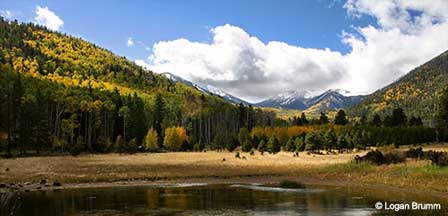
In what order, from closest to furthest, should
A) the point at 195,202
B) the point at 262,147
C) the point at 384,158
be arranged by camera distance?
the point at 195,202 → the point at 384,158 → the point at 262,147

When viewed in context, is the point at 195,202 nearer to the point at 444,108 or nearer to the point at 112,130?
the point at 444,108

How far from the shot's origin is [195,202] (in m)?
27.1

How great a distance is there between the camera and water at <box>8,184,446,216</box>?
75.5 feet

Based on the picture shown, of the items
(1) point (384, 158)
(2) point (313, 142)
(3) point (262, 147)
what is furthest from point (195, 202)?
(2) point (313, 142)

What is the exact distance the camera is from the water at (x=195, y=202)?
23016 mm

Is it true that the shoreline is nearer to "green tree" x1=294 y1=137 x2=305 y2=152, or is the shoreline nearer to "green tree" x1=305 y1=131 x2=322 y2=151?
"green tree" x1=305 y1=131 x2=322 y2=151

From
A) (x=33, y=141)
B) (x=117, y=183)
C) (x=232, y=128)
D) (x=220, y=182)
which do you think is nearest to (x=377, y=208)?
(x=220, y=182)

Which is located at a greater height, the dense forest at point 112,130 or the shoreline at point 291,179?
the dense forest at point 112,130

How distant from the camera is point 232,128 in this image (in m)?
184

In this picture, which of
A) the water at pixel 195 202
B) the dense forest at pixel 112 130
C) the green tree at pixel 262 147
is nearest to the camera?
the water at pixel 195 202

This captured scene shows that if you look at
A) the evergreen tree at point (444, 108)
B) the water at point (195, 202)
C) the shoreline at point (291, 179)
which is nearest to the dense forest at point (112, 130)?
the evergreen tree at point (444, 108)

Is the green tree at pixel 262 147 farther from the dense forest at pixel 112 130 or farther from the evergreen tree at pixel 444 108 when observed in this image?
the evergreen tree at pixel 444 108

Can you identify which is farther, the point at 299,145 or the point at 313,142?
the point at 299,145

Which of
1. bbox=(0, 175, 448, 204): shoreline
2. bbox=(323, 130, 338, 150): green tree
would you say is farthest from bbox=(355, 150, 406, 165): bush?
bbox=(323, 130, 338, 150): green tree
